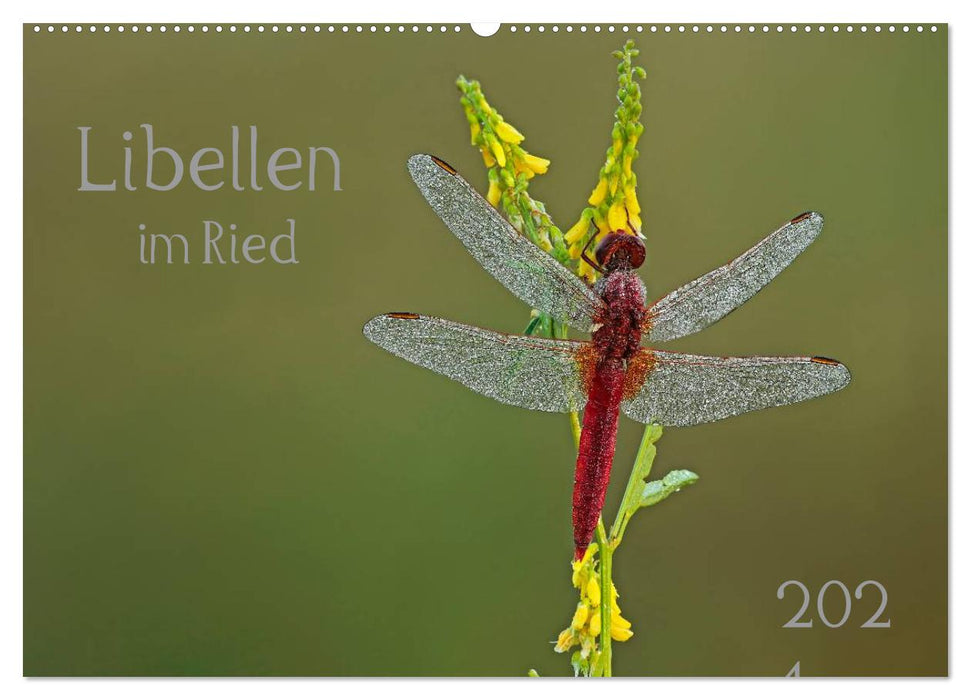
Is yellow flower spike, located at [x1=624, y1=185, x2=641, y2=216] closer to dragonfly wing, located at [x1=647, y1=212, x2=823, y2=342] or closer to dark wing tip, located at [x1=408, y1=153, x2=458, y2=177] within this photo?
dragonfly wing, located at [x1=647, y1=212, x2=823, y2=342]

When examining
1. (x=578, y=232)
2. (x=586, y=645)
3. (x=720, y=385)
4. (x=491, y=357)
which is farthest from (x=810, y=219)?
(x=586, y=645)

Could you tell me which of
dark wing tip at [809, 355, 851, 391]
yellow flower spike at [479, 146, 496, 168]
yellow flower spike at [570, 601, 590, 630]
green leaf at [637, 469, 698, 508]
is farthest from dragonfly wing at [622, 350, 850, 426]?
yellow flower spike at [479, 146, 496, 168]

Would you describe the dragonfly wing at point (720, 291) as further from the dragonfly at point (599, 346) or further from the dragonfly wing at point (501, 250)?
the dragonfly wing at point (501, 250)

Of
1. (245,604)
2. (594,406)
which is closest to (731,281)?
(594,406)

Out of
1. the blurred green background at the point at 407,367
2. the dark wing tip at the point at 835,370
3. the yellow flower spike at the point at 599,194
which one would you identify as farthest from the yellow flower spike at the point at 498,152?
the dark wing tip at the point at 835,370

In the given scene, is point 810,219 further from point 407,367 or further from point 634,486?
point 407,367

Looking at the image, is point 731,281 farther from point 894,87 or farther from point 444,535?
point 444,535
